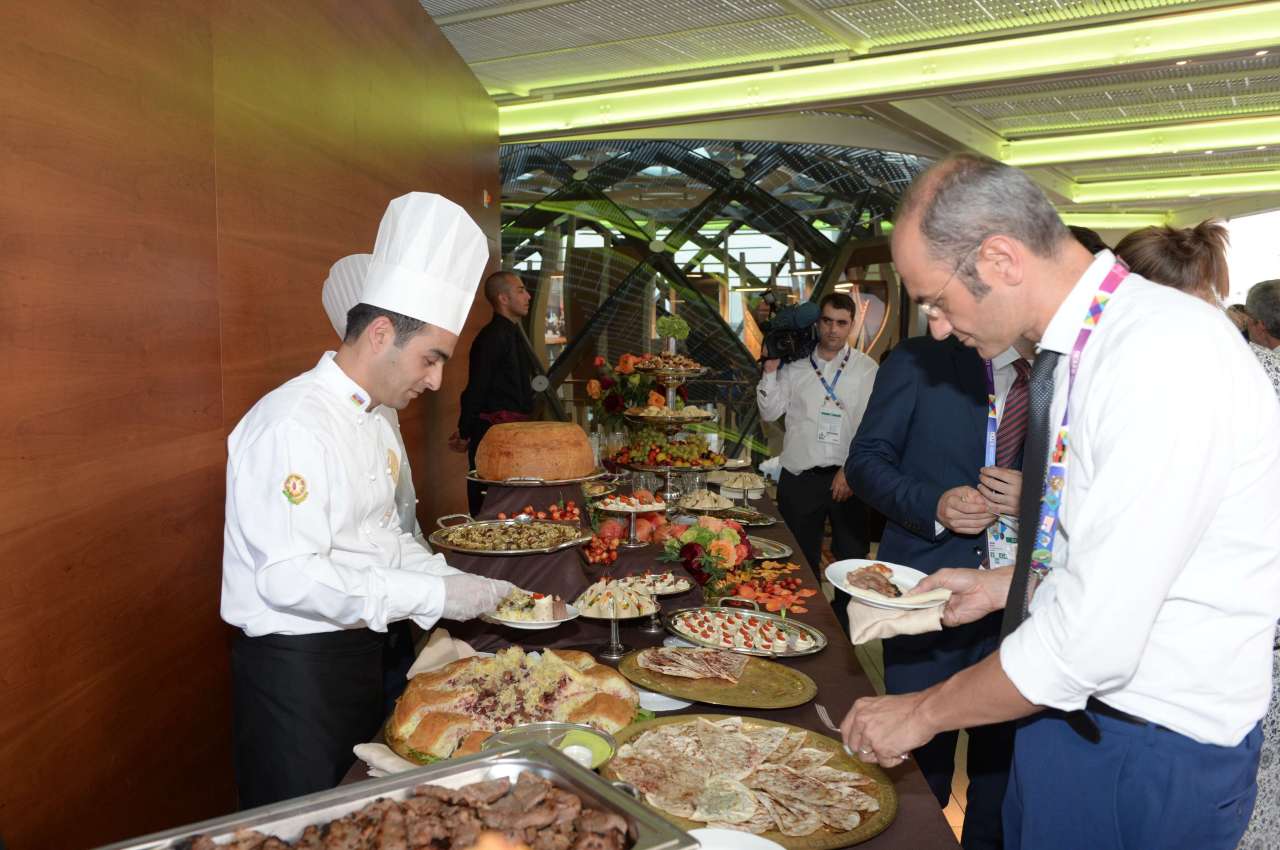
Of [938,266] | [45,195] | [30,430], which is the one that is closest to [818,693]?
[938,266]

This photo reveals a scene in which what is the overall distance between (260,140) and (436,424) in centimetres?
229

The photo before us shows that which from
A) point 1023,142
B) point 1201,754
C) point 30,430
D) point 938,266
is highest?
point 1023,142

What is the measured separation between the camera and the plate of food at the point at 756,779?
125 cm

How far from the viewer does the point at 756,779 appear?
1.38m

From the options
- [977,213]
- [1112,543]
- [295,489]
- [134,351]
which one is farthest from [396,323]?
[1112,543]

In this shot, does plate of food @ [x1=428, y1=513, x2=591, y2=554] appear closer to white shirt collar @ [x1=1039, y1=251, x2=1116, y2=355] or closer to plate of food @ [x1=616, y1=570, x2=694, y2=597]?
plate of food @ [x1=616, y1=570, x2=694, y2=597]

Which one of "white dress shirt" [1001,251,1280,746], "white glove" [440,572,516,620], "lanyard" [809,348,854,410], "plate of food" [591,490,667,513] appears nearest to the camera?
"white dress shirt" [1001,251,1280,746]

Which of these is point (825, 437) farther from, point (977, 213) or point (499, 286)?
point (977, 213)

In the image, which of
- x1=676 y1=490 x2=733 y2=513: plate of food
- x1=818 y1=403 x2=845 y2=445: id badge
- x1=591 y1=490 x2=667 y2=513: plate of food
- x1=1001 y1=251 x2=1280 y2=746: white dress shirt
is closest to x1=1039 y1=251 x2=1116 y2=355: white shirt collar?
x1=1001 y1=251 x2=1280 y2=746: white dress shirt

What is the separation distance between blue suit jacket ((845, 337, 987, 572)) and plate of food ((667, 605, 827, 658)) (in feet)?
1.33

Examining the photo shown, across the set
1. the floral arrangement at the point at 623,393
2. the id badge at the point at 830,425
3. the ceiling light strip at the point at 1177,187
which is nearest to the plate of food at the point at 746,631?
the floral arrangement at the point at 623,393

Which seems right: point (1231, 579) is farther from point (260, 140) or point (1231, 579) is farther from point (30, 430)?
point (260, 140)

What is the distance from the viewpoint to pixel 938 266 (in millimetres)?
1289

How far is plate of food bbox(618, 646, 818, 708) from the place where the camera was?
1687 mm
